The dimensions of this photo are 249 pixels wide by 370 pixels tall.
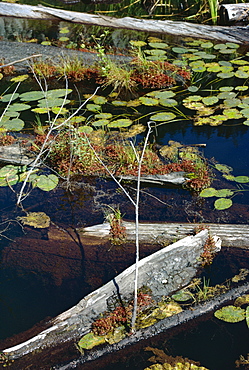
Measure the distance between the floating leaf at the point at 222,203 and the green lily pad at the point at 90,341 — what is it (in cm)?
167

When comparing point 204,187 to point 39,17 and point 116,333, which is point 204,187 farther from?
point 39,17

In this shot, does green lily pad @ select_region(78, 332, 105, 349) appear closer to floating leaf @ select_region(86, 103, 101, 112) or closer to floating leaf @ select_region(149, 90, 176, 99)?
floating leaf @ select_region(86, 103, 101, 112)

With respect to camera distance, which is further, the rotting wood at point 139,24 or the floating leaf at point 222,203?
the rotting wood at point 139,24

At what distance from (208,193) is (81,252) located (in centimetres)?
135

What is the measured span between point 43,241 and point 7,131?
79.6 inches

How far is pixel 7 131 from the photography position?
502cm

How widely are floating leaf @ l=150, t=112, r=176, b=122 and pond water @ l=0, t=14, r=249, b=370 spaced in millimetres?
707

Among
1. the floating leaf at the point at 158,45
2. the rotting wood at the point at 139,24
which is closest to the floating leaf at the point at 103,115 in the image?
the floating leaf at the point at 158,45

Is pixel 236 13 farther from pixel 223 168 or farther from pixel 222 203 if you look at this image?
pixel 222 203

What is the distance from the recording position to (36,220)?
375 centimetres

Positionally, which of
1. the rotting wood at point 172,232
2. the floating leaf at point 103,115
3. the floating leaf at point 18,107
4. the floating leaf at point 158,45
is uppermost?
the floating leaf at point 158,45

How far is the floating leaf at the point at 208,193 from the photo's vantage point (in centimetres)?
389

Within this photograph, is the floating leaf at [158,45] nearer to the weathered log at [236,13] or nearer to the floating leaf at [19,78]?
the weathered log at [236,13]

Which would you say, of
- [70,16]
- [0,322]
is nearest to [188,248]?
[0,322]
